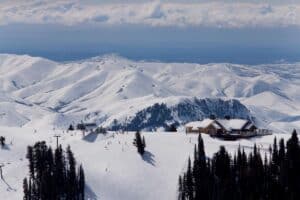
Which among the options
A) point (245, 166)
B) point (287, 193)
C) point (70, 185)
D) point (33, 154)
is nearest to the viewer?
point (287, 193)

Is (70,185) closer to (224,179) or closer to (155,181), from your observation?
(155,181)

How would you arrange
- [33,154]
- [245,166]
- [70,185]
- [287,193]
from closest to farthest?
[287,193] < [245,166] < [70,185] < [33,154]

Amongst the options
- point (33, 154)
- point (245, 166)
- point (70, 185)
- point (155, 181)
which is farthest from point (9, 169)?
point (245, 166)

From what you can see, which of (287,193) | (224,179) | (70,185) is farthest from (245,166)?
(70,185)

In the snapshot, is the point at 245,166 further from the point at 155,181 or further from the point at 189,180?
the point at 155,181

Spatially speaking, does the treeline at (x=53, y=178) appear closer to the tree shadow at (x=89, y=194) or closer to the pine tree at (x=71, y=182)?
the pine tree at (x=71, y=182)

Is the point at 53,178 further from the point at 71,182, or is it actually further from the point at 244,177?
the point at 244,177

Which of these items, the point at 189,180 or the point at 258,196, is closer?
the point at 258,196

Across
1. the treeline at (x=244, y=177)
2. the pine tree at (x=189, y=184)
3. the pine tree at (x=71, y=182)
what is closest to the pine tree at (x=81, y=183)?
the pine tree at (x=71, y=182)

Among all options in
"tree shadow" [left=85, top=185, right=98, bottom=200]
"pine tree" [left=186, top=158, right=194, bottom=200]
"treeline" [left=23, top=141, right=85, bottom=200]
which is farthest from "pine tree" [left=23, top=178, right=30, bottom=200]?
"pine tree" [left=186, top=158, right=194, bottom=200]
